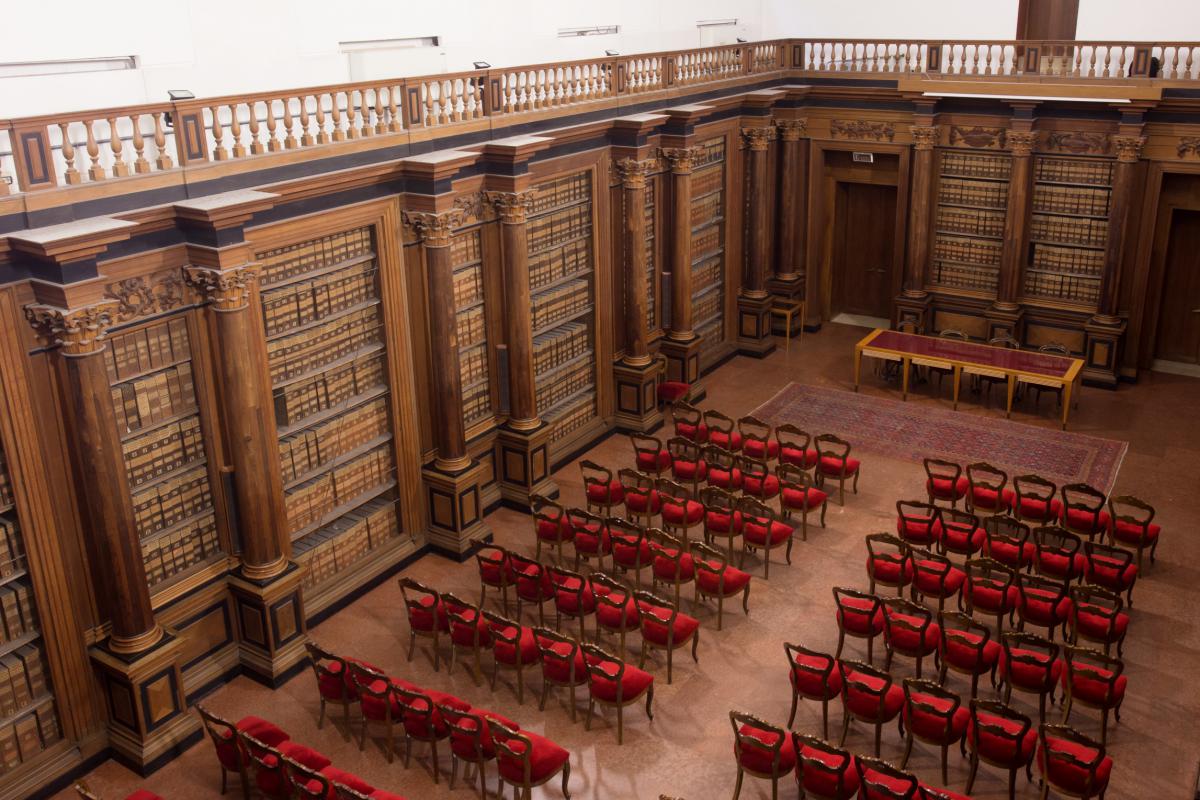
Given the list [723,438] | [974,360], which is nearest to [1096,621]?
[723,438]

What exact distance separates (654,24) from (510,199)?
321 inches

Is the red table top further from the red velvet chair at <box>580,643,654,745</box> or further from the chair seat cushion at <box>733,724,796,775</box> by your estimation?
the chair seat cushion at <box>733,724,796,775</box>

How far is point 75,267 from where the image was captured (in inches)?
303

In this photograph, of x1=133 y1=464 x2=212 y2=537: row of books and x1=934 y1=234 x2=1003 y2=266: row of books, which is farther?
x1=934 y1=234 x2=1003 y2=266: row of books

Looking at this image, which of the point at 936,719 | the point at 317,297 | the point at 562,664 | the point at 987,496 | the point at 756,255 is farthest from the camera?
the point at 756,255

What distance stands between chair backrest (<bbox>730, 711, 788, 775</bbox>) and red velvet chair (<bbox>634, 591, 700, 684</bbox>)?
147cm

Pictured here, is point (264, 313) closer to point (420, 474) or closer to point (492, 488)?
point (420, 474)

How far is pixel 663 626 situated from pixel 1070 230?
1081cm

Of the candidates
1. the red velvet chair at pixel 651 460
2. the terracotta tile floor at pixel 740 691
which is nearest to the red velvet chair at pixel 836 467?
the terracotta tile floor at pixel 740 691

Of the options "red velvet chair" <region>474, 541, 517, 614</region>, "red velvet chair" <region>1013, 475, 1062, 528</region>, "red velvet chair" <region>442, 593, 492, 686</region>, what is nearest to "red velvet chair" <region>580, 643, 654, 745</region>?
"red velvet chair" <region>442, 593, 492, 686</region>

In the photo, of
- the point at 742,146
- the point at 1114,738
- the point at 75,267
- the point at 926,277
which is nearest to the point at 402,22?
the point at 742,146

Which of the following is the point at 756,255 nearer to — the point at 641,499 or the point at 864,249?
the point at 864,249

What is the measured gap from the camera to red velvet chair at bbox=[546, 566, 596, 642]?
10141 millimetres

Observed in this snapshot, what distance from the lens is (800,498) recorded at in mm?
12148
